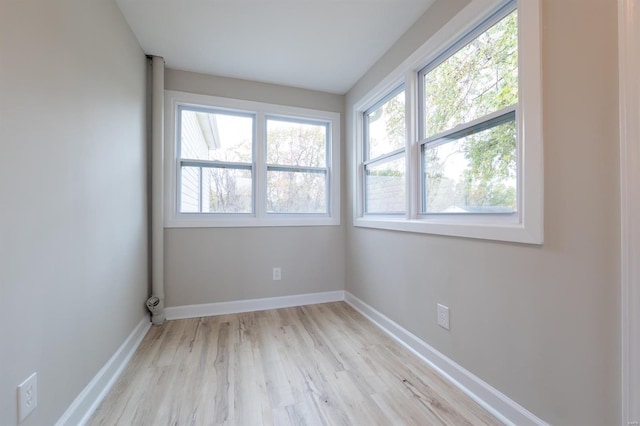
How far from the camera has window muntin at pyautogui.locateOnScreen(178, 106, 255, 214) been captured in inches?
105

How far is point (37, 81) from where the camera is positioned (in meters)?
1.05

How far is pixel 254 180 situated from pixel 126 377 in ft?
6.14

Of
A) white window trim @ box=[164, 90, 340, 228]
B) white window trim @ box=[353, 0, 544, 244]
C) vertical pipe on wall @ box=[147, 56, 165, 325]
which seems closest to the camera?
white window trim @ box=[353, 0, 544, 244]

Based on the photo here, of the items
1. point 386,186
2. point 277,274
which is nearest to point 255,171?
point 277,274

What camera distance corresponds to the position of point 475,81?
160 cm

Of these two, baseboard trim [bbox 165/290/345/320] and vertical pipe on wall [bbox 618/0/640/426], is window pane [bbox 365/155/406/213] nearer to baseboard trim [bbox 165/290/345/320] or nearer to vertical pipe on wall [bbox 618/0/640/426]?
baseboard trim [bbox 165/290/345/320]

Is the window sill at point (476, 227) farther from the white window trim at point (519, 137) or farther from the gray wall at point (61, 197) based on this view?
the gray wall at point (61, 197)

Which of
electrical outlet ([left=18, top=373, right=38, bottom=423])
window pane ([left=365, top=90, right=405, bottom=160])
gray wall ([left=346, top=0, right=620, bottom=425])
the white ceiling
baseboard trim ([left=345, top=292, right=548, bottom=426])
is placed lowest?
baseboard trim ([left=345, top=292, right=548, bottom=426])

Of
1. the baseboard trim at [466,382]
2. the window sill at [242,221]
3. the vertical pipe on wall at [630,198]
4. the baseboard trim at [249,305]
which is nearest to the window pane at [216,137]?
the window sill at [242,221]

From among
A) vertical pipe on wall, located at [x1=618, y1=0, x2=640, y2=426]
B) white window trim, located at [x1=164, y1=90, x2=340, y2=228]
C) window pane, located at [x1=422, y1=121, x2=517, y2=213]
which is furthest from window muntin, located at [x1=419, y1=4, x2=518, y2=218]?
white window trim, located at [x1=164, y1=90, x2=340, y2=228]

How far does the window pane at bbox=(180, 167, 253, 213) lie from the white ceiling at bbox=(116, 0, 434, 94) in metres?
0.99

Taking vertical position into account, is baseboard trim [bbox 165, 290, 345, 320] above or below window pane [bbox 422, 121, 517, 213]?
below

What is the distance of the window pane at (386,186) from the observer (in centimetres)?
227

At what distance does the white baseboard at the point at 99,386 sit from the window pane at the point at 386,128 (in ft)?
8.21
